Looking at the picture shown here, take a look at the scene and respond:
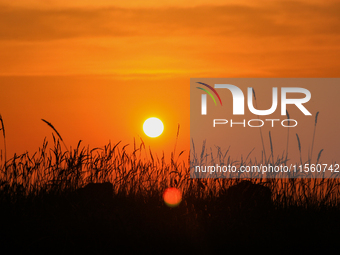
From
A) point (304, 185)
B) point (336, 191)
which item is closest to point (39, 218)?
point (304, 185)

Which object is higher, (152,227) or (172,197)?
(172,197)

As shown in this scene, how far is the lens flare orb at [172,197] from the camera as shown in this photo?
409 centimetres

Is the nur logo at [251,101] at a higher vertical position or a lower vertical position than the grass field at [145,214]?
higher

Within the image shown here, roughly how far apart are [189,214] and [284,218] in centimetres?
97

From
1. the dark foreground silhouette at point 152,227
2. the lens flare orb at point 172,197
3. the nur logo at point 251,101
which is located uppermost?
the nur logo at point 251,101

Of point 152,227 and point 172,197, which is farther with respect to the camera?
point 172,197

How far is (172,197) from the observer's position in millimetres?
4293

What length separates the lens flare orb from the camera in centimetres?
409

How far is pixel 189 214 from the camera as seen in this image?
3512mm

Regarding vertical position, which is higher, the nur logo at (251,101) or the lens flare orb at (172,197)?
the nur logo at (251,101)

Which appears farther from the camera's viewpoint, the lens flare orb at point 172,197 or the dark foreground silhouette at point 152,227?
the lens flare orb at point 172,197

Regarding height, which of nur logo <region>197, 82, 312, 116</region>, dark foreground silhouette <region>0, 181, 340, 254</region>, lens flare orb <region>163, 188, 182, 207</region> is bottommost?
dark foreground silhouette <region>0, 181, 340, 254</region>

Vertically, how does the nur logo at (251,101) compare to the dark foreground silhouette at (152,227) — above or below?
above

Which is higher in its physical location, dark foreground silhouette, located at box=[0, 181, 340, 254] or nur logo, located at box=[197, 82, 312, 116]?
nur logo, located at box=[197, 82, 312, 116]
